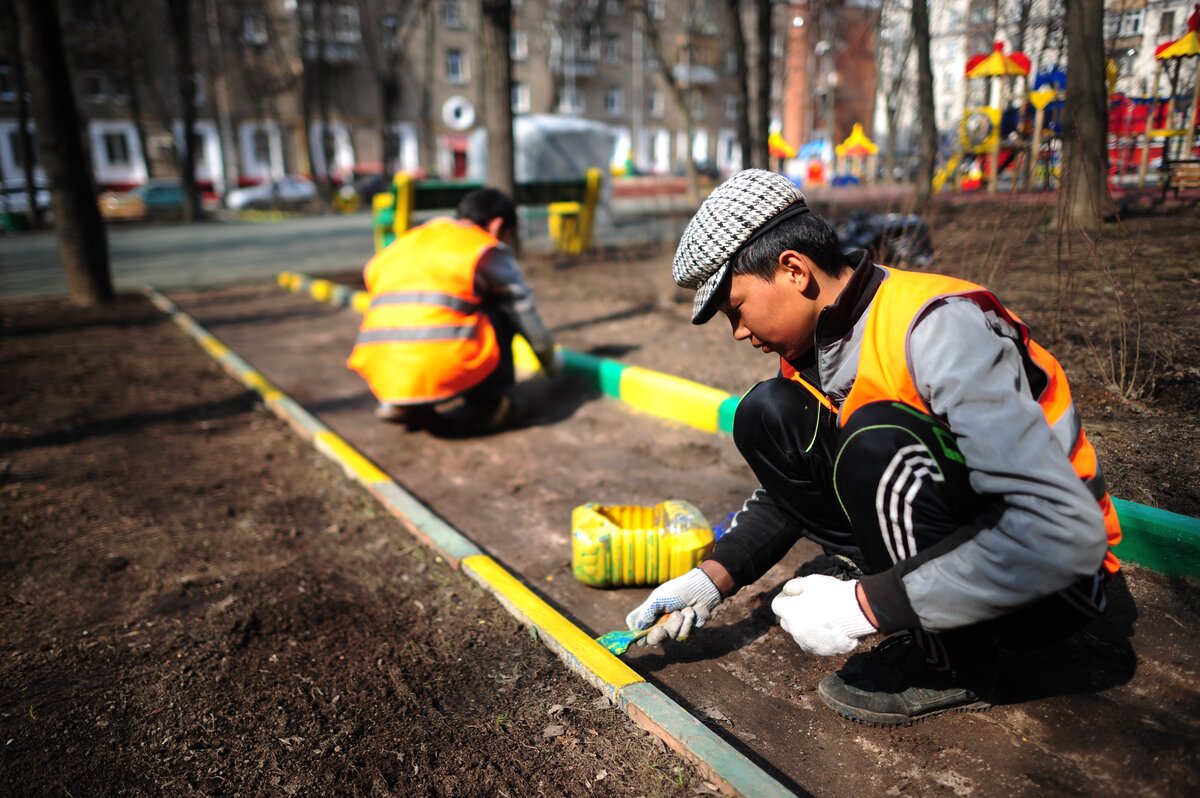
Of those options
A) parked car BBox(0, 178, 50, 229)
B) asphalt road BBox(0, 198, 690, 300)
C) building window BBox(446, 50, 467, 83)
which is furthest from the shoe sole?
building window BBox(446, 50, 467, 83)

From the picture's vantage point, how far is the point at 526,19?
1403 inches

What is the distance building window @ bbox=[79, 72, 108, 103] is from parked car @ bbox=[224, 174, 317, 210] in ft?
37.2

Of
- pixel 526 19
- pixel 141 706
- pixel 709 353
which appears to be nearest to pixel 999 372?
pixel 141 706

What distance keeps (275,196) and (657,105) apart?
2652 cm

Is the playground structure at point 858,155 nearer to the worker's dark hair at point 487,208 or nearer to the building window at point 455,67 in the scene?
the worker's dark hair at point 487,208

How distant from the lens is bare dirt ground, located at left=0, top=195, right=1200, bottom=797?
194cm

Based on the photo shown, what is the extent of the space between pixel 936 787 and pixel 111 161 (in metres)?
48.1

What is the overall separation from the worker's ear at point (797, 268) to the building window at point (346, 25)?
3720 centimetres

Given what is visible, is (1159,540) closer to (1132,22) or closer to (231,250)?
(1132,22)

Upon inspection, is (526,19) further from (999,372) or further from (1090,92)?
(999,372)

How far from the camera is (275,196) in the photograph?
3259 centimetres

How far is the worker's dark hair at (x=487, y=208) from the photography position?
4641 mm

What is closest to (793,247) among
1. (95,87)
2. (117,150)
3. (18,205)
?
(18,205)

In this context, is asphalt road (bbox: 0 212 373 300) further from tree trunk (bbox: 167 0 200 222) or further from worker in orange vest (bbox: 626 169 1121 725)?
worker in orange vest (bbox: 626 169 1121 725)
